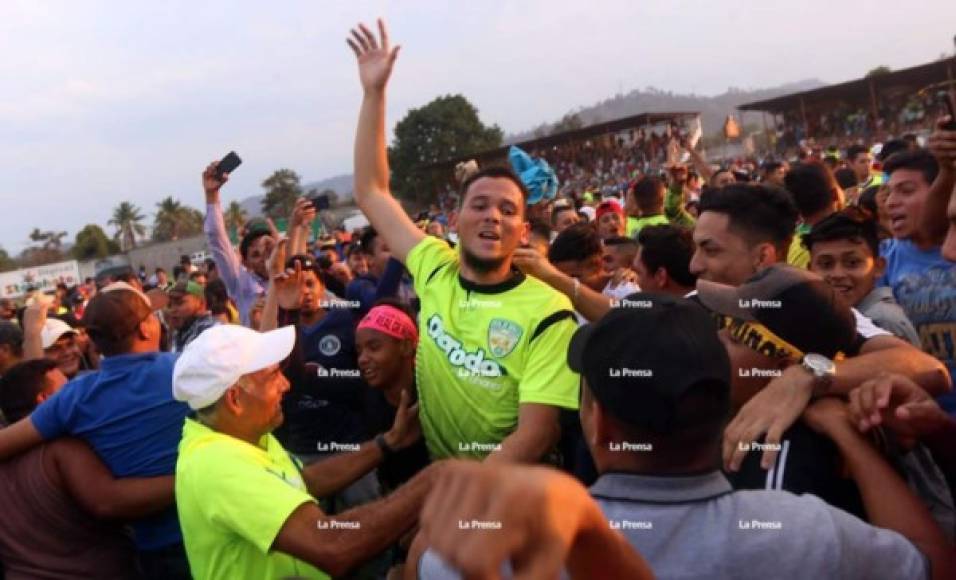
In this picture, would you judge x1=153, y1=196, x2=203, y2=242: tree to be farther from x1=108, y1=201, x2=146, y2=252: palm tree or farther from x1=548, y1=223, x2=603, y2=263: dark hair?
x1=548, y1=223, x2=603, y2=263: dark hair

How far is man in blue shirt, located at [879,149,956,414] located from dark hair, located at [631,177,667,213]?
3.23 metres

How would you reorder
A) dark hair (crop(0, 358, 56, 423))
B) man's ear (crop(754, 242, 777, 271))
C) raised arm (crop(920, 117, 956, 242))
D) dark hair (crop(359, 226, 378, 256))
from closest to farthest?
man's ear (crop(754, 242, 777, 271))
raised arm (crop(920, 117, 956, 242))
dark hair (crop(0, 358, 56, 423))
dark hair (crop(359, 226, 378, 256))

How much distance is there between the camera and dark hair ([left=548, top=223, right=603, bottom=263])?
4676 mm

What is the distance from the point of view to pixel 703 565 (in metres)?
1.38

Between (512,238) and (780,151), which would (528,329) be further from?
(780,151)

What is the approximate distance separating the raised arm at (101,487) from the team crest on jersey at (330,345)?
1.19 metres

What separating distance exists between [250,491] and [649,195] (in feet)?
18.4

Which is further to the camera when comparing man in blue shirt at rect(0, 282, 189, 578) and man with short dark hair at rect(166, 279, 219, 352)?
man with short dark hair at rect(166, 279, 219, 352)

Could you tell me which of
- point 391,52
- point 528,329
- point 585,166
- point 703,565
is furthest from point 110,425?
point 585,166

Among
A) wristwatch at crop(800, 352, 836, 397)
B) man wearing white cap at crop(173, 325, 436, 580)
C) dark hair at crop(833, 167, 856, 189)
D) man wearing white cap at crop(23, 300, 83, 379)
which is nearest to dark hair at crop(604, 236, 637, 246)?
man wearing white cap at crop(173, 325, 436, 580)

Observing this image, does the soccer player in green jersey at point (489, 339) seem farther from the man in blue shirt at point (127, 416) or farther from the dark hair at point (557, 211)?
the dark hair at point (557, 211)

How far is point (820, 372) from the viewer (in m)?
1.88

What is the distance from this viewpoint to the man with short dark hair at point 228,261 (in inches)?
223

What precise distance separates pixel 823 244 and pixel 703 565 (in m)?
2.43
